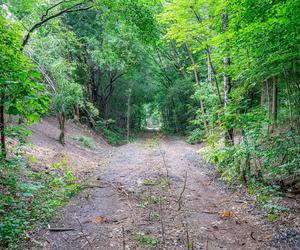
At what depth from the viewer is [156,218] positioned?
4.27 metres

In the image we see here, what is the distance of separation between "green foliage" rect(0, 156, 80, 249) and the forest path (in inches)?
9.8

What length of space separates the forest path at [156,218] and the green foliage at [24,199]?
0.25m

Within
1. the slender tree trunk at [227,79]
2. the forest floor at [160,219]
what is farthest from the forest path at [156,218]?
the slender tree trunk at [227,79]

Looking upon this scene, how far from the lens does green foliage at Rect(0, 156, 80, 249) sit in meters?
3.35

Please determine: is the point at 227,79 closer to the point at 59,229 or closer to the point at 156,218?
the point at 156,218

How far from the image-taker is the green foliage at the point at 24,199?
335cm

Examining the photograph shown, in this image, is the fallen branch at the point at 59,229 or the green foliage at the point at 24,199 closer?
the green foliage at the point at 24,199

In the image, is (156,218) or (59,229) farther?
(156,218)

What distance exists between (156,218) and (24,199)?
257 centimetres

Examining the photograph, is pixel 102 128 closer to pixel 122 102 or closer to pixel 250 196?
pixel 122 102

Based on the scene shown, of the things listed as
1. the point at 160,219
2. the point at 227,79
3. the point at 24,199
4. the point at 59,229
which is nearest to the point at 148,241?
the point at 160,219

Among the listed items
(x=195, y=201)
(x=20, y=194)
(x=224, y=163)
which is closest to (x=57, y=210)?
(x=20, y=194)

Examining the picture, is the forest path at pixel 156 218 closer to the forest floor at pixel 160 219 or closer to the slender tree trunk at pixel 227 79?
the forest floor at pixel 160 219

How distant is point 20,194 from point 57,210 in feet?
2.68
